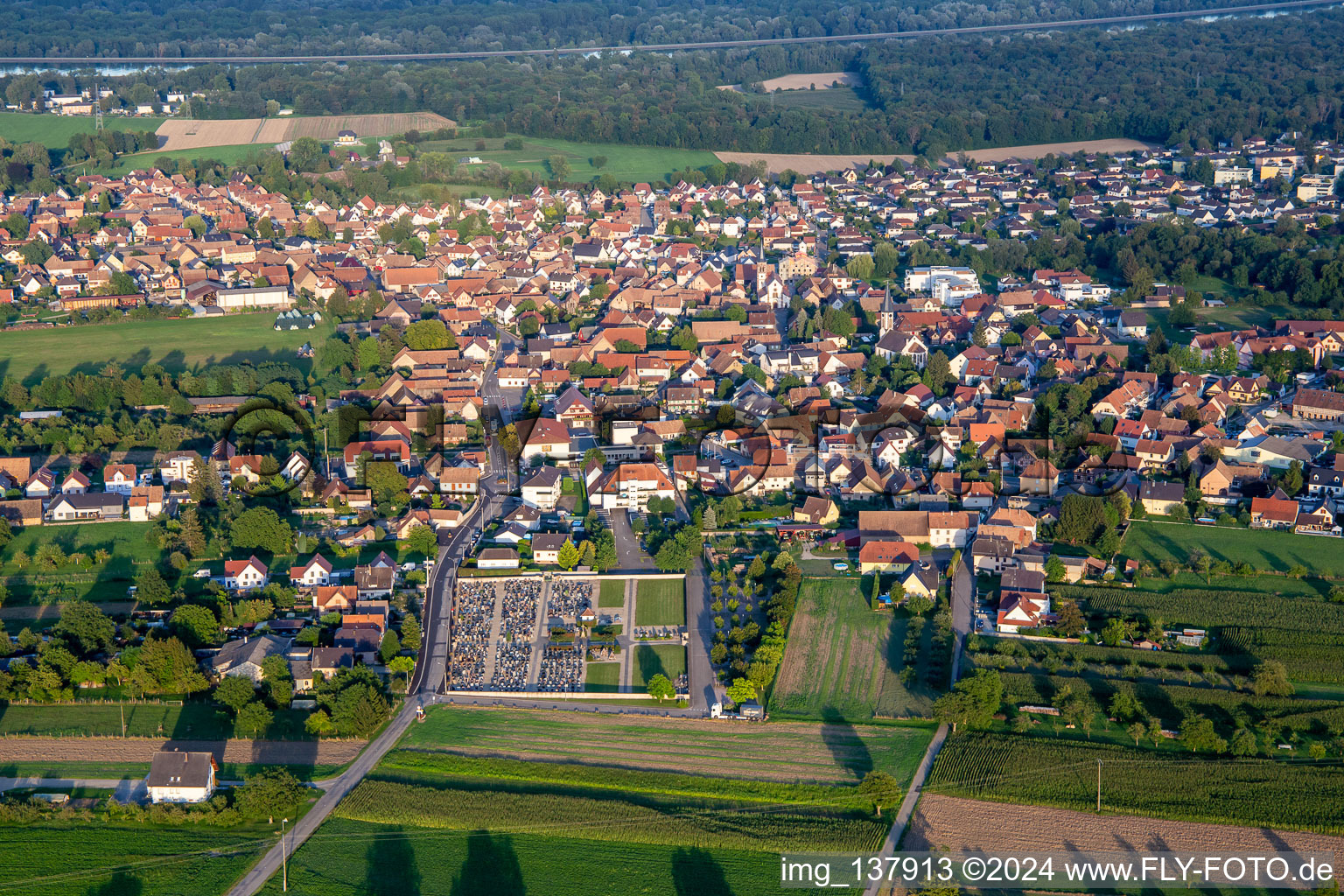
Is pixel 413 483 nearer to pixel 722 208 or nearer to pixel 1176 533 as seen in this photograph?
pixel 1176 533

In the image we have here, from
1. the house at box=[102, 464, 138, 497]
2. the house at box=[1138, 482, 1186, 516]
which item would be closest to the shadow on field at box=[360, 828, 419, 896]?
the house at box=[102, 464, 138, 497]

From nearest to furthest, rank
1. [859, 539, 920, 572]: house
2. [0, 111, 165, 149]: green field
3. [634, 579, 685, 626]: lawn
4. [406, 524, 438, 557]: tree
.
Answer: [634, 579, 685, 626]: lawn
[859, 539, 920, 572]: house
[406, 524, 438, 557]: tree
[0, 111, 165, 149]: green field

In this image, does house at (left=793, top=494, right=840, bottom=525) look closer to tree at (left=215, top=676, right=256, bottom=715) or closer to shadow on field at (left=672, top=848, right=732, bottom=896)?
shadow on field at (left=672, top=848, right=732, bottom=896)

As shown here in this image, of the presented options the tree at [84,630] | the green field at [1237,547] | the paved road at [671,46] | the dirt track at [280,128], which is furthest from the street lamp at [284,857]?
the paved road at [671,46]

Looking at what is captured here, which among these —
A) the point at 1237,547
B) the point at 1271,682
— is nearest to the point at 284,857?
the point at 1271,682

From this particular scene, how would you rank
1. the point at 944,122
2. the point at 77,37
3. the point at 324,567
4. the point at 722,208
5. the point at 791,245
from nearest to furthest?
the point at 324,567, the point at 791,245, the point at 722,208, the point at 944,122, the point at 77,37

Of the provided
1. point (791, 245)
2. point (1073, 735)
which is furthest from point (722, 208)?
point (1073, 735)

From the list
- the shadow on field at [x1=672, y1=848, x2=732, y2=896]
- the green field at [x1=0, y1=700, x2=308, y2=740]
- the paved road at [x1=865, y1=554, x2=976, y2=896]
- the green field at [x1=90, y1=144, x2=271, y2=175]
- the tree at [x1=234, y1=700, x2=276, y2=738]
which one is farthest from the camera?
the green field at [x1=90, y1=144, x2=271, y2=175]
